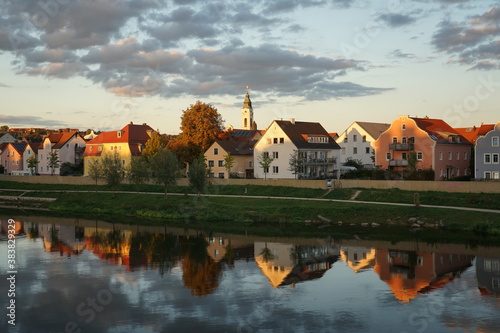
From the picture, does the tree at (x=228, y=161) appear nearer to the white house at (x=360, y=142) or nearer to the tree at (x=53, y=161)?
the white house at (x=360, y=142)

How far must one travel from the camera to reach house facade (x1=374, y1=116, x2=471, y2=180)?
68875 mm

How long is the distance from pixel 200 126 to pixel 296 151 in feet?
59.6

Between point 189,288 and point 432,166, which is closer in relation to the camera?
point 189,288

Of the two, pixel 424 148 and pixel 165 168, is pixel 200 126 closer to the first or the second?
pixel 165 168

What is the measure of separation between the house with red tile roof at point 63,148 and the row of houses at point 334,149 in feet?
0.65

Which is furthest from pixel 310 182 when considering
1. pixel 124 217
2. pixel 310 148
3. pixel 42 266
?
pixel 42 266

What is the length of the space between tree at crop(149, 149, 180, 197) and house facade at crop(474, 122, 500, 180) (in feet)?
116

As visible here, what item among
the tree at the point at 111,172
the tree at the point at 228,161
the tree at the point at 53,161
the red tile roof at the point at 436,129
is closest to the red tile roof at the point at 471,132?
the red tile roof at the point at 436,129

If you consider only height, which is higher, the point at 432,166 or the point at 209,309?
the point at 432,166

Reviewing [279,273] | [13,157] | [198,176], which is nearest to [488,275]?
[279,273]

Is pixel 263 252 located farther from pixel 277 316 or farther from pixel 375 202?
pixel 375 202

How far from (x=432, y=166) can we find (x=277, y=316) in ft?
164

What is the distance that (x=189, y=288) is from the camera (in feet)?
92.9

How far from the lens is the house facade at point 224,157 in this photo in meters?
81.6
